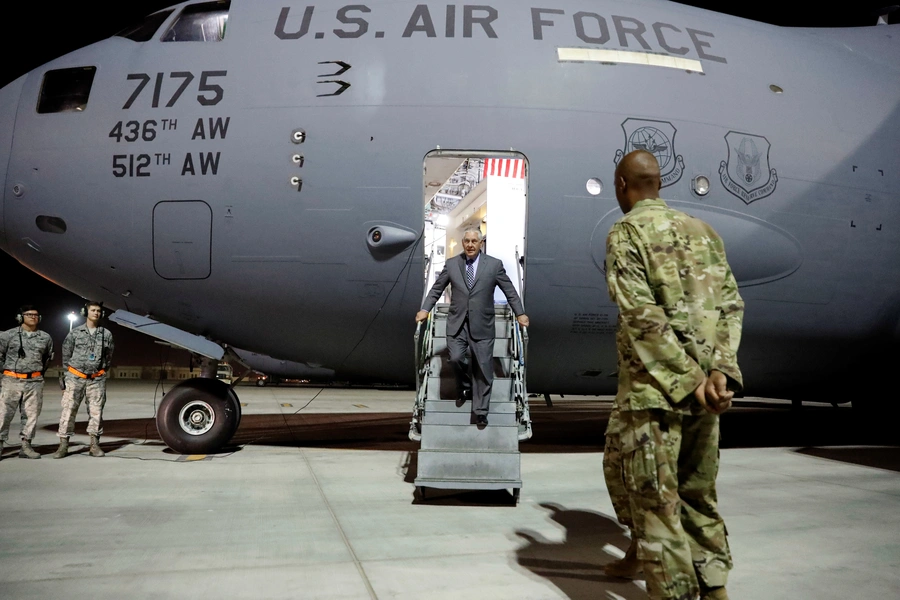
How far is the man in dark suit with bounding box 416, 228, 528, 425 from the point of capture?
243 inches

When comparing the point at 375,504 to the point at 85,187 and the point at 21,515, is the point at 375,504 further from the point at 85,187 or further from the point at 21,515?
the point at 85,187

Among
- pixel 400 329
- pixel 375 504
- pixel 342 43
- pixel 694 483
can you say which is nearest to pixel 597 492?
pixel 375 504

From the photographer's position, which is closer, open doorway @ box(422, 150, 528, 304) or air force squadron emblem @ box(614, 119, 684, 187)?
air force squadron emblem @ box(614, 119, 684, 187)

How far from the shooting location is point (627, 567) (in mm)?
3760

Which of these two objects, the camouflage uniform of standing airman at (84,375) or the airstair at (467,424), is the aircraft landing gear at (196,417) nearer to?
the camouflage uniform of standing airman at (84,375)

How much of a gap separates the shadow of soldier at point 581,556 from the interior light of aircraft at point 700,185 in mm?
3875

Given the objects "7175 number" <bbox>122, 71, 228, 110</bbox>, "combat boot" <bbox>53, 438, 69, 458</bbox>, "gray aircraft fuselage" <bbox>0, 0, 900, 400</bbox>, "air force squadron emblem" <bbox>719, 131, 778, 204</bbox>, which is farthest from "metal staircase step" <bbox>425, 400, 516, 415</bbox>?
"combat boot" <bbox>53, 438, 69, 458</bbox>

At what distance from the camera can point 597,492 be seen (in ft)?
20.2

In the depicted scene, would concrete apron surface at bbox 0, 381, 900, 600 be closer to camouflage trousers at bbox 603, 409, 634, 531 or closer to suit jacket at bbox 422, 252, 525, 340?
camouflage trousers at bbox 603, 409, 634, 531

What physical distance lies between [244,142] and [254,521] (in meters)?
4.04

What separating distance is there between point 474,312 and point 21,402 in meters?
6.00

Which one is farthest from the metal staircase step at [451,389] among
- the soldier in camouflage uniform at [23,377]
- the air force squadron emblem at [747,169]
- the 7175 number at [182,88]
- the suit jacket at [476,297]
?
the soldier in camouflage uniform at [23,377]

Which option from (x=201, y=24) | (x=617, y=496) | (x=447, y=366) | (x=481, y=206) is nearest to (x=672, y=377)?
(x=617, y=496)

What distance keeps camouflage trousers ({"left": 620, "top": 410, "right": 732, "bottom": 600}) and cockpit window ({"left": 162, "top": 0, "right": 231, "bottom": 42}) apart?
22.0 feet
